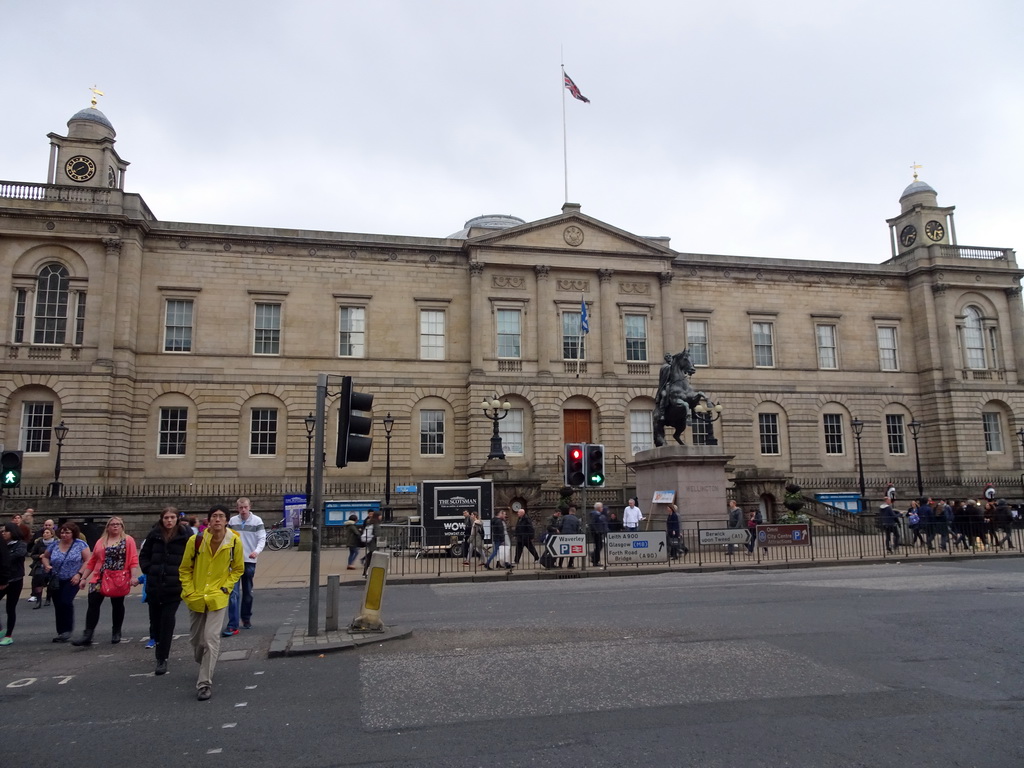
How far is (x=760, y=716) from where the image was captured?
21.1 feet

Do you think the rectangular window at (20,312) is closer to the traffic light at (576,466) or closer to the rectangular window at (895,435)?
the traffic light at (576,466)

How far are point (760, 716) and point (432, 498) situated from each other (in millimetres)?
19740

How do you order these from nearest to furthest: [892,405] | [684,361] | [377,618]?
1. [377,618]
2. [684,361]
3. [892,405]

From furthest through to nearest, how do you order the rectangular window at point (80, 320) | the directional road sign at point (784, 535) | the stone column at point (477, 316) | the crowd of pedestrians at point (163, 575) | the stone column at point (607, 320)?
the stone column at point (607, 320) < the stone column at point (477, 316) < the rectangular window at point (80, 320) < the directional road sign at point (784, 535) < the crowd of pedestrians at point (163, 575)

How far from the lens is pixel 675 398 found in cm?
2512

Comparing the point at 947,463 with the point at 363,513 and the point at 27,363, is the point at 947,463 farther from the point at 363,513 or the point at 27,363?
the point at 27,363

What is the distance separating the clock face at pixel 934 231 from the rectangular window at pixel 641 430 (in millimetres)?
21976

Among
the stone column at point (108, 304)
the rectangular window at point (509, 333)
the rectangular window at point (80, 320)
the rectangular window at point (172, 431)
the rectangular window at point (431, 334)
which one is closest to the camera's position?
the stone column at point (108, 304)

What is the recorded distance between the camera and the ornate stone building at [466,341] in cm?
3378

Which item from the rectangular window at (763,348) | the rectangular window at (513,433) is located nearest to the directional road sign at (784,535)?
the rectangular window at (513,433)

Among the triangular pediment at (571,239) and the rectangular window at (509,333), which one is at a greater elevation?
the triangular pediment at (571,239)

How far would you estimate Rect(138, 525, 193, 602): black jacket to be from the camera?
27.8ft

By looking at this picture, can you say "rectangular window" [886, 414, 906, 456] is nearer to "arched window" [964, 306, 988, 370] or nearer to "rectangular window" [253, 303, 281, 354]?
"arched window" [964, 306, 988, 370]

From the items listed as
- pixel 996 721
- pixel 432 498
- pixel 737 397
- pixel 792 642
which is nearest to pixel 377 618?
pixel 792 642
